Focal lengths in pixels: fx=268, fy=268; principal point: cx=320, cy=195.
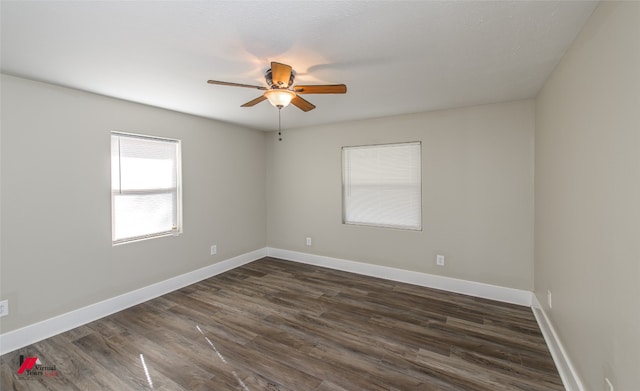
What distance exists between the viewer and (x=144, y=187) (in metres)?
3.16

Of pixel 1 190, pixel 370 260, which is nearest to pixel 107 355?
pixel 1 190

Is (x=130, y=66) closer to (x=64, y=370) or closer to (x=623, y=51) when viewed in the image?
(x=64, y=370)

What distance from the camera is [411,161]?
11.9ft

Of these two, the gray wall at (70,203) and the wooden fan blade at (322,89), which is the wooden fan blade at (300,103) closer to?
the wooden fan blade at (322,89)

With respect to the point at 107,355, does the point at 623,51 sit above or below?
above

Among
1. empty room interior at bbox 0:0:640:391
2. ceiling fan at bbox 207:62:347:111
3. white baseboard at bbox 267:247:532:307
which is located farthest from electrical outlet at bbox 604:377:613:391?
ceiling fan at bbox 207:62:347:111

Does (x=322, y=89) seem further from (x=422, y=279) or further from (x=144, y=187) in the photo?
(x=422, y=279)

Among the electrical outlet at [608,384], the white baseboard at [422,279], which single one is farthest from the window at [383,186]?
the electrical outlet at [608,384]

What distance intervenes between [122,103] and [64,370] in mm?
2487

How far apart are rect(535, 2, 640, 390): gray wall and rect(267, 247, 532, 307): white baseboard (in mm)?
874

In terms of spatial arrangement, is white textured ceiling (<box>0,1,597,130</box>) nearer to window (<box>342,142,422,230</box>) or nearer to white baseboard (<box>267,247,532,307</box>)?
window (<box>342,142,422,230</box>)

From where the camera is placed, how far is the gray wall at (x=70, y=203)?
2240 mm

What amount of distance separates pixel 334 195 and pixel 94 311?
314 cm

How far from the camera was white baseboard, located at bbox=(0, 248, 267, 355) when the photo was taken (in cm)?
224
